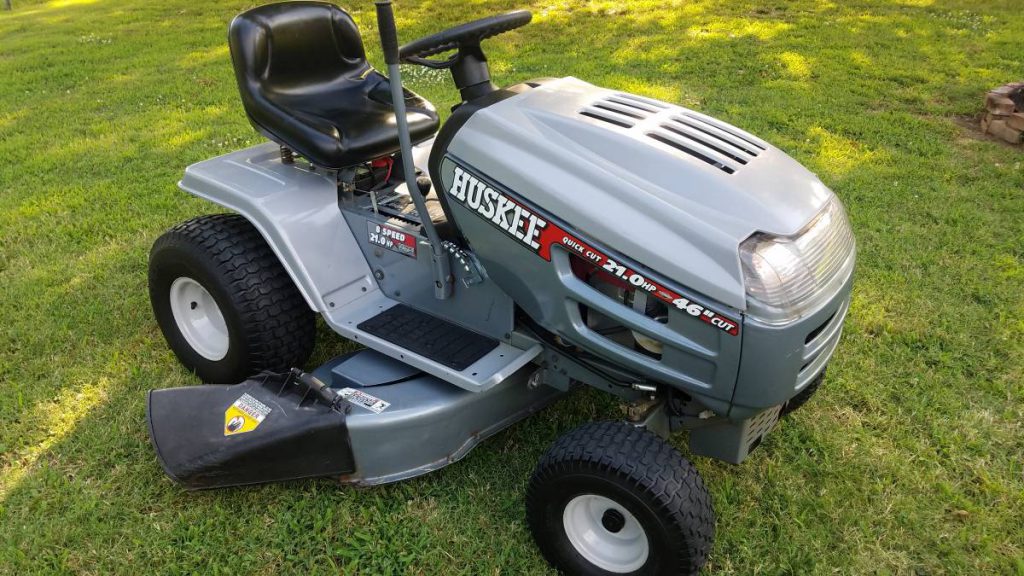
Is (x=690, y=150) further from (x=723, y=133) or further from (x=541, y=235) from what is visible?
(x=541, y=235)

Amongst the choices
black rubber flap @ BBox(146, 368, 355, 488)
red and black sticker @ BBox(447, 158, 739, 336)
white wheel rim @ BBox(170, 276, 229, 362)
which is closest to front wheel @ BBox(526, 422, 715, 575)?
red and black sticker @ BBox(447, 158, 739, 336)

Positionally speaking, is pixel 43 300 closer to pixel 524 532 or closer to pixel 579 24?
pixel 524 532

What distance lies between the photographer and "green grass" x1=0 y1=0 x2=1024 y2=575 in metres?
2.39

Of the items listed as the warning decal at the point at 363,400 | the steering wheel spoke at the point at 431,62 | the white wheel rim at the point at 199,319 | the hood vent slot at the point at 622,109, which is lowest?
the white wheel rim at the point at 199,319

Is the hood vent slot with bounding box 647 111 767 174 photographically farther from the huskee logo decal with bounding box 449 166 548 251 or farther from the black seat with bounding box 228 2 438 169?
the black seat with bounding box 228 2 438 169

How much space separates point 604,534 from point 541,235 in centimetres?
91

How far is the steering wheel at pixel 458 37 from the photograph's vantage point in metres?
2.32

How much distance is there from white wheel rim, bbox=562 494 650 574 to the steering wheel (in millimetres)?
1429

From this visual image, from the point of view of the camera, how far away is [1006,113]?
18.0ft

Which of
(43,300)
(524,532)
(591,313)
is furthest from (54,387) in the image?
(591,313)

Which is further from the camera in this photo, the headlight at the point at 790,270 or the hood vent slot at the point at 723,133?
the hood vent slot at the point at 723,133

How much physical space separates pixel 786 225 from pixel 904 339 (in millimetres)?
1678

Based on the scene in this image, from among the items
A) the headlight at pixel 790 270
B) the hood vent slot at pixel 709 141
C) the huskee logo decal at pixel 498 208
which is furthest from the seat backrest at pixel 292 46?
the headlight at pixel 790 270

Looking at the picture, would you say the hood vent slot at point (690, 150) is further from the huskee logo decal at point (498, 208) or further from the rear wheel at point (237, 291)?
the rear wheel at point (237, 291)
